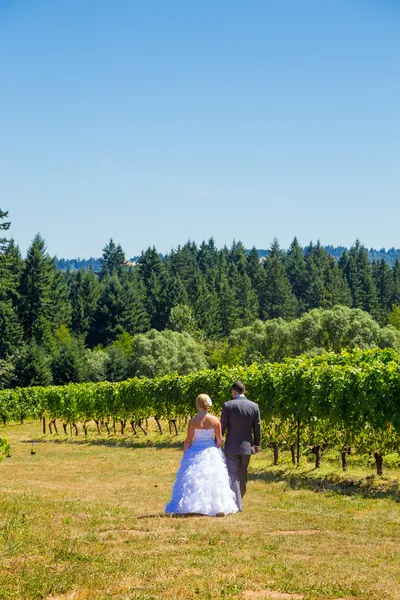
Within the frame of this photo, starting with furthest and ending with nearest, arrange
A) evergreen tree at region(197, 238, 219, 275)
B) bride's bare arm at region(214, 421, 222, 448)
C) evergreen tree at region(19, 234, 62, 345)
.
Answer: evergreen tree at region(197, 238, 219, 275)
evergreen tree at region(19, 234, 62, 345)
bride's bare arm at region(214, 421, 222, 448)

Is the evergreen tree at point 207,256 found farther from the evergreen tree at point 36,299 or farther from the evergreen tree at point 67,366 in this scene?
the evergreen tree at point 67,366

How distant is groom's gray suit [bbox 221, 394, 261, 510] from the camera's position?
1064 centimetres

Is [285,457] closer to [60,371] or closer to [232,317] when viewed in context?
[60,371]

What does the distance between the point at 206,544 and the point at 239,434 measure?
296cm

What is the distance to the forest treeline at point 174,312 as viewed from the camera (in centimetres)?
6856

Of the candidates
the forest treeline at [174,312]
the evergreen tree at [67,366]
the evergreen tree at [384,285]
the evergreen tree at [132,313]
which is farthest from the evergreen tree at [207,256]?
the evergreen tree at [67,366]

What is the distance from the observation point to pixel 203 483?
10070 millimetres

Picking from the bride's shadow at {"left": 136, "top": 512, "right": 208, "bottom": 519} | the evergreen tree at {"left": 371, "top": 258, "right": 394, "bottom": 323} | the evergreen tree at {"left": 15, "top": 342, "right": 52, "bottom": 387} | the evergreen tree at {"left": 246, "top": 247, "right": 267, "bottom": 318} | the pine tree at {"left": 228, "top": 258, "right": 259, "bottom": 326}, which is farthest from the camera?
the evergreen tree at {"left": 246, "top": 247, "right": 267, "bottom": 318}

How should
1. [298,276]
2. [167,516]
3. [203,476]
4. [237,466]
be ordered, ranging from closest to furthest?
[167,516]
[203,476]
[237,466]
[298,276]

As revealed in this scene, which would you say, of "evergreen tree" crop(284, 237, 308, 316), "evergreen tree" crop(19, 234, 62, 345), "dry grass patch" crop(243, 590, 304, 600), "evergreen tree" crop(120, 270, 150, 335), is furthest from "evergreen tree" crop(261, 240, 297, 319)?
"dry grass patch" crop(243, 590, 304, 600)

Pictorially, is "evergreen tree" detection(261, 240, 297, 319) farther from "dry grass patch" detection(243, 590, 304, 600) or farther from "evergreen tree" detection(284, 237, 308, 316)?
"dry grass patch" detection(243, 590, 304, 600)

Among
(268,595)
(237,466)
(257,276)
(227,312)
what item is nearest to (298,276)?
(257,276)

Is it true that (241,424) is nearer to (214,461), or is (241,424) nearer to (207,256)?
(214,461)

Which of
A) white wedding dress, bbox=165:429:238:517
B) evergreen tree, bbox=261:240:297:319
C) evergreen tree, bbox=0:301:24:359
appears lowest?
white wedding dress, bbox=165:429:238:517
